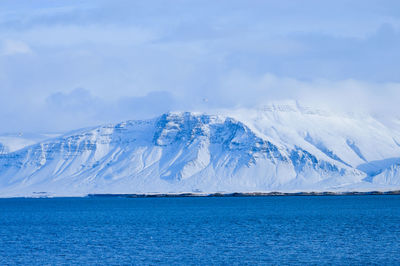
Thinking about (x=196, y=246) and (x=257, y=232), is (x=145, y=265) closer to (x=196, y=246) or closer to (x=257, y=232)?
(x=196, y=246)

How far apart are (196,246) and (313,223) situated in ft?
114

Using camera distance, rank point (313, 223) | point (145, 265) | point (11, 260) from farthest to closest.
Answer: point (313, 223) → point (11, 260) → point (145, 265)

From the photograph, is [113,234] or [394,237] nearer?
[394,237]

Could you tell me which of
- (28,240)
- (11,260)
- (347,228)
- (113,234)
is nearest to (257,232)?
(347,228)

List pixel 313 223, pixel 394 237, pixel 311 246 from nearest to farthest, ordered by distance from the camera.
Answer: pixel 311 246 → pixel 394 237 → pixel 313 223

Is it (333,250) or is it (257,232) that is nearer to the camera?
(333,250)

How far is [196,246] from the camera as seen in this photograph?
3359 inches

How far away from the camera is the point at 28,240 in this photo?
97.9m

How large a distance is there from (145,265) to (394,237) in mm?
32037

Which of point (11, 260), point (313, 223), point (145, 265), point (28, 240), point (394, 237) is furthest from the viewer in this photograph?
point (313, 223)

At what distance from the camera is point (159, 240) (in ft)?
305

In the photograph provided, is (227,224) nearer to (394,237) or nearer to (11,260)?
(394,237)

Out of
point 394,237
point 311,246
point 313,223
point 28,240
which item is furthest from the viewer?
point 313,223

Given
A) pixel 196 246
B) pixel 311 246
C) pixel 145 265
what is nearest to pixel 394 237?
pixel 311 246
